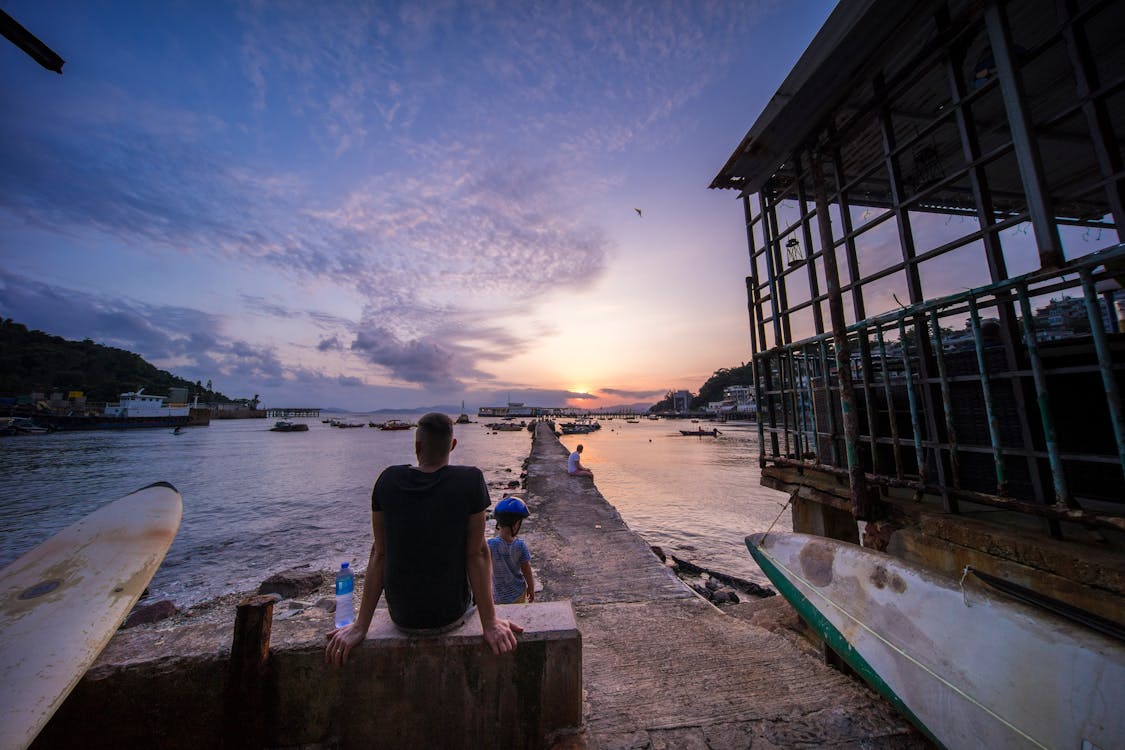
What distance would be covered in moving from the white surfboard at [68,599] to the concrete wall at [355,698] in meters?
0.20

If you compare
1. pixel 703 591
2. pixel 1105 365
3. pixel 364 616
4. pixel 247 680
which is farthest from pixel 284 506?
pixel 1105 365

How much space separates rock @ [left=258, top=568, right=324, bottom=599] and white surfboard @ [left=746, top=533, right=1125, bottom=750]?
8.43 metres

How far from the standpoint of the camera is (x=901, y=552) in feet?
10.6

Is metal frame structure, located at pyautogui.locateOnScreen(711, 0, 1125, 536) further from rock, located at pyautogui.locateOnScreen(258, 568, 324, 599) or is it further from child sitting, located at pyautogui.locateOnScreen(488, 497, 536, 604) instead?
rock, located at pyautogui.locateOnScreen(258, 568, 324, 599)

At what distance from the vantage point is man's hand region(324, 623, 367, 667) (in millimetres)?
2139

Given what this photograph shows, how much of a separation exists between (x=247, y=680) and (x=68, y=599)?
2135 mm

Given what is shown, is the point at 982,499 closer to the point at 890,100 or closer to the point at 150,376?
the point at 890,100

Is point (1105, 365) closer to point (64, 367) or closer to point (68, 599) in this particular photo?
point (68, 599)

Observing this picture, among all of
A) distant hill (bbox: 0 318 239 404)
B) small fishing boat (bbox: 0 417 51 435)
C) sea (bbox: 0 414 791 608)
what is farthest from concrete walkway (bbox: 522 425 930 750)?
distant hill (bbox: 0 318 239 404)

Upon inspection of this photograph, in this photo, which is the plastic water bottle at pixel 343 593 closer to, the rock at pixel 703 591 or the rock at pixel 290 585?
the rock at pixel 290 585

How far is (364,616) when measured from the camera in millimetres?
2223

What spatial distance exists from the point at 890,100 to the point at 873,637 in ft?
16.0

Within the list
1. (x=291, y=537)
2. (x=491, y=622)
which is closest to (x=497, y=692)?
(x=491, y=622)

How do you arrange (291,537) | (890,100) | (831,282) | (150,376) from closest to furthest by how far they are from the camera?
(890,100) → (831,282) → (291,537) → (150,376)
